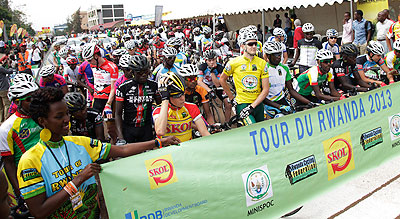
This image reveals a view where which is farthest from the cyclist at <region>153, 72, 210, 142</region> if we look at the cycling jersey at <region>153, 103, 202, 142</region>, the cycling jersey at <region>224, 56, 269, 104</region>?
the cycling jersey at <region>224, 56, 269, 104</region>

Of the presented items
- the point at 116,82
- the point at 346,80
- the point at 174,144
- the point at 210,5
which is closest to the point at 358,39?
the point at 346,80

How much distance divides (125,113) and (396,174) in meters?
4.22

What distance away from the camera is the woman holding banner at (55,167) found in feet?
8.58

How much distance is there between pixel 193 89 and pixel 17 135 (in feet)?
8.78

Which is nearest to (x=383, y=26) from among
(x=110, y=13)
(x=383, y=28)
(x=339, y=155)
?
(x=383, y=28)

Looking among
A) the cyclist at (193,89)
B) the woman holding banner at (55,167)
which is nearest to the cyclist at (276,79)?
the cyclist at (193,89)

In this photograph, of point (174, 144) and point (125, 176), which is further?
point (174, 144)

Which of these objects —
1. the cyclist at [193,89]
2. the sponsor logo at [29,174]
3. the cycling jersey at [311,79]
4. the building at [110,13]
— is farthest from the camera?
the building at [110,13]

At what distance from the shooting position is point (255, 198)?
371cm

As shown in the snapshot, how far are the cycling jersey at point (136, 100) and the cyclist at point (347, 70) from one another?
3.52 m

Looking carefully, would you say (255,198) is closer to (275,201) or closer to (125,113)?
(275,201)

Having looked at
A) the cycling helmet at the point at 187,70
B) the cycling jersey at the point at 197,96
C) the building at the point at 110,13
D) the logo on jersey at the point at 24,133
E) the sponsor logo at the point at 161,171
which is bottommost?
the sponsor logo at the point at 161,171

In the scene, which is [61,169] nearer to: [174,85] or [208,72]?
[174,85]

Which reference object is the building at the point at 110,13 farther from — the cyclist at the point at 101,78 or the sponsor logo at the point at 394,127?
the sponsor logo at the point at 394,127
